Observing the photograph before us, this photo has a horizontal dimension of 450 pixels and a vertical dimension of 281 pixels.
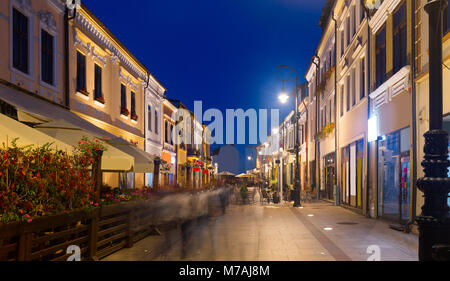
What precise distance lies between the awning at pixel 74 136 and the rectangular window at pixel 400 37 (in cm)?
919

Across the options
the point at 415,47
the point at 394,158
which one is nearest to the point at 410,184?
the point at 394,158

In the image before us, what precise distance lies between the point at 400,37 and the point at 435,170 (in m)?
10.2

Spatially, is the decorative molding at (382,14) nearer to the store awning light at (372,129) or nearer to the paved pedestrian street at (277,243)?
the store awning light at (372,129)

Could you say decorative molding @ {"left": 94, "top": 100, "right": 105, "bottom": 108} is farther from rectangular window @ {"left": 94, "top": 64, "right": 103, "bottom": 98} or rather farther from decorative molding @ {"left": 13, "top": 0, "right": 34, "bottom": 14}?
decorative molding @ {"left": 13, "top": 0, "right": 34, "bottom": 14}

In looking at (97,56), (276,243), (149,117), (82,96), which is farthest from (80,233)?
(149,117)

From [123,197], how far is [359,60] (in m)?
13.1

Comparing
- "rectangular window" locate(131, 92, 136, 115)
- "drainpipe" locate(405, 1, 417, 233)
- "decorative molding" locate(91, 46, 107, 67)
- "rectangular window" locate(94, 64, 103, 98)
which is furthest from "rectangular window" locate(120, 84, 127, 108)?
"drainpipe" locate(405, 1, 417, 233)

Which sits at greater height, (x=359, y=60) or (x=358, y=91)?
(x=359, y=60)

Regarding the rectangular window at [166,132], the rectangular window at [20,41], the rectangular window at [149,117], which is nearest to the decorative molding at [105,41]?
the rectangular window at [149,117]

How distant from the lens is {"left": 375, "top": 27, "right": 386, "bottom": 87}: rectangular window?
48.6 ft

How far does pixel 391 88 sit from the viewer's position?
1330 centimetres

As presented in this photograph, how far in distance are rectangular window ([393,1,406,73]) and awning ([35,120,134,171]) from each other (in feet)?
30.2

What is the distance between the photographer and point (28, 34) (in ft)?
41.3
